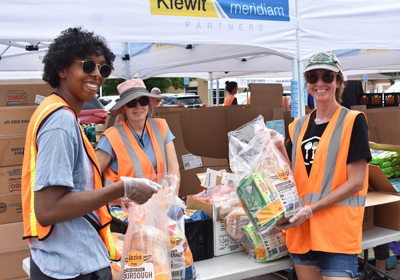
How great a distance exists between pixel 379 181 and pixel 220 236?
129 centimetres

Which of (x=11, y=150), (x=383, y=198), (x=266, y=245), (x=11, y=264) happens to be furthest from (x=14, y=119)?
(x=383, y=198)

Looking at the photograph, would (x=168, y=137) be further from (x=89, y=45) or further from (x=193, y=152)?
(x=89, y=45)

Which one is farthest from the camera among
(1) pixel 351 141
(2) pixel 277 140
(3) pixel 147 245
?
(2) pixel 277 140

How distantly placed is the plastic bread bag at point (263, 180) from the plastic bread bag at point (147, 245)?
47 centimetres

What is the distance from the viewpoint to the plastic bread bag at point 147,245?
62.2 inches

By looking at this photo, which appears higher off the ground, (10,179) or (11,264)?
(10,179)

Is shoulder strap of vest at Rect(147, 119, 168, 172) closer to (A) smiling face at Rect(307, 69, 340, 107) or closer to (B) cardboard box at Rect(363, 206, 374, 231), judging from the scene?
(A) smiling face at Rect(307, 69, 340, 107)

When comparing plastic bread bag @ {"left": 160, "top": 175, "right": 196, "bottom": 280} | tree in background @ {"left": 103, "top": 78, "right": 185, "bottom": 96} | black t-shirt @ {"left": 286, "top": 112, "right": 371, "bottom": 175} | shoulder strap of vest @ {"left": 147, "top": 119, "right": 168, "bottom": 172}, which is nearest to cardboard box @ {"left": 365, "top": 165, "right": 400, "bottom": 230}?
black t-shirt @ {"left": 286, "top": 112, "right": 371, "bottom": 175}

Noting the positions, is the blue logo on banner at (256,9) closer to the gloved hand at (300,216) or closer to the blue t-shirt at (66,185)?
the gloved hand at (300,216)

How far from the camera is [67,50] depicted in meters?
1.28

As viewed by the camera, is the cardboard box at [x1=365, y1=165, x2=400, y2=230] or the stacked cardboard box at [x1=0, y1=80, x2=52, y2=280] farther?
the cardboard box at [x1=365, y1=165, x2=400, y2=230]

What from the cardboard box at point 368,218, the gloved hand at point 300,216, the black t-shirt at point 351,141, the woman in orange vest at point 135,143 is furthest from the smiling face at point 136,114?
the cardboard box at point 368,218

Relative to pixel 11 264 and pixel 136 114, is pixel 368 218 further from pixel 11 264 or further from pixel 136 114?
pixel 11 264

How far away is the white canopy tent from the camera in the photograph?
256cm
